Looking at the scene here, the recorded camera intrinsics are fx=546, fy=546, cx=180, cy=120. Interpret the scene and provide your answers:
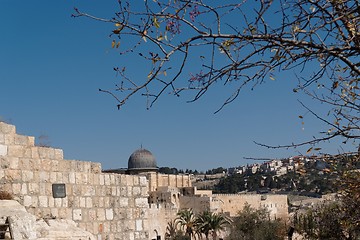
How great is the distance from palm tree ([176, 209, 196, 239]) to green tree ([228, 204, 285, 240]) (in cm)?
268

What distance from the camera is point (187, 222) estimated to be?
119ft

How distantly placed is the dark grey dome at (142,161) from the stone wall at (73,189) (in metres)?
41.5

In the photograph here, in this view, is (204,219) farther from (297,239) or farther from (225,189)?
(225,189)

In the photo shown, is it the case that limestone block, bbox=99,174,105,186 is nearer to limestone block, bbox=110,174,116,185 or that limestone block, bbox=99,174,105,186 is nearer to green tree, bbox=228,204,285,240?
limestone block, bbox=110,174,116,185

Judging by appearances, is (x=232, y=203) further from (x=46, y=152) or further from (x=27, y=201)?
(x=27, y=201)

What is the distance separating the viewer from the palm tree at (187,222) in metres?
36.3

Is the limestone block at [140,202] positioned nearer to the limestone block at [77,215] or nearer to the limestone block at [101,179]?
the limestone block at [101,179]

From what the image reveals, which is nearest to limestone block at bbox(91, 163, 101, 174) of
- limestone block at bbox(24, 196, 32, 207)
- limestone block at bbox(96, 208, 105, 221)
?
limestone block at bbox(96, 208, 105, 221)

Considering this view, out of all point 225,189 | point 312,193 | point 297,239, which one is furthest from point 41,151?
point 225,189

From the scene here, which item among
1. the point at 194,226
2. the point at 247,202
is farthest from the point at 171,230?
the point at 247,202

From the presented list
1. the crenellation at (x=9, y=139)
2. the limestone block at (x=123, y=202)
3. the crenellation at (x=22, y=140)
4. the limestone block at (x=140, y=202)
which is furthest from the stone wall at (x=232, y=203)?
the crenellation at (x=9, y=139)

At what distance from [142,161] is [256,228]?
60.4ft

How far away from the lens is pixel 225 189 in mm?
94125

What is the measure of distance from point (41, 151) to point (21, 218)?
1.43m
